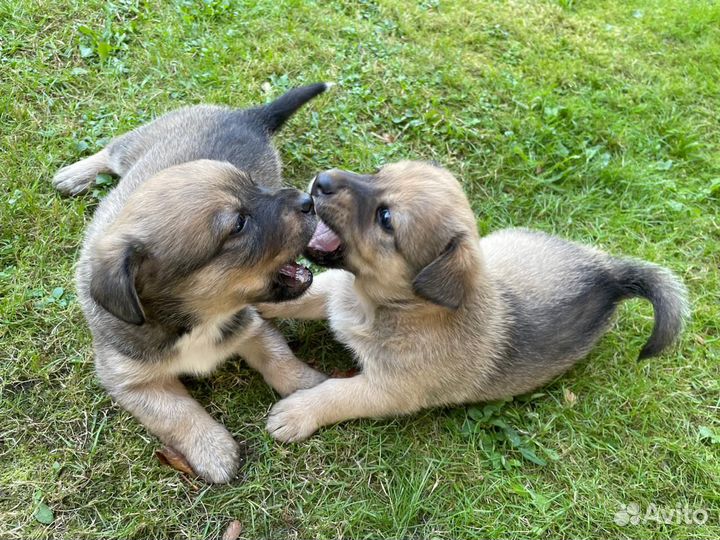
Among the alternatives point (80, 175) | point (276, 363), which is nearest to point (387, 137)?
point (276, 363)

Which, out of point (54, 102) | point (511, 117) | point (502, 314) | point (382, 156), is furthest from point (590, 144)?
A: point (54, 102)

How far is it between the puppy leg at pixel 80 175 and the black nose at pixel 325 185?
7.77 feet

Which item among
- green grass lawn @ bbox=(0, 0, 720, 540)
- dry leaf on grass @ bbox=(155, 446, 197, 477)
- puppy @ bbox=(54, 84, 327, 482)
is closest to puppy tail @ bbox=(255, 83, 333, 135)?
puppy @ bbox=(54, 84, 327, 482)

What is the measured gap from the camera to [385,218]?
3.71 metres

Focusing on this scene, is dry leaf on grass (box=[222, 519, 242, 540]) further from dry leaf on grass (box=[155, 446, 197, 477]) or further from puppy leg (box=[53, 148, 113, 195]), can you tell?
puppy leg (box=[53, 148, 113, 195])

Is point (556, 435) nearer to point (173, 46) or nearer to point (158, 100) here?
point (158, 100)

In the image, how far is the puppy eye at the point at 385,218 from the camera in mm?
3688

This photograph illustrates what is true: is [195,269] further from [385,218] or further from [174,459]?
[174,459]

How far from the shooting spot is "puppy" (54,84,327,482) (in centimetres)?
319

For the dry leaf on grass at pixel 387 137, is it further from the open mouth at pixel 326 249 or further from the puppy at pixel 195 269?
the open mouth at pixel 326 249

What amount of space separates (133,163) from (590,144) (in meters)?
4.67

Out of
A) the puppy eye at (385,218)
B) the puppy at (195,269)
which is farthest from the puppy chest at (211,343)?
the puppy eye at (385,218)

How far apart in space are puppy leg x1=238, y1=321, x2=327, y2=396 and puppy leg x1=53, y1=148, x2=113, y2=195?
2.23 m

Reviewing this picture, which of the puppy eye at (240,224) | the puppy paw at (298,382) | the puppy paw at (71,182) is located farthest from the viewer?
the puppy paw at (71,182)
